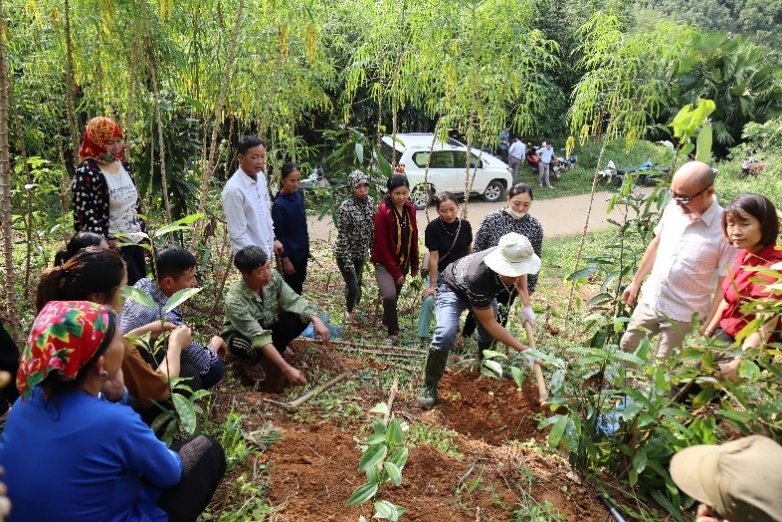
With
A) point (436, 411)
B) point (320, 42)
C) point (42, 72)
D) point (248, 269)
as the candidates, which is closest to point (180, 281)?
point (248, 269)

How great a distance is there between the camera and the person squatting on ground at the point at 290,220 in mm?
4357

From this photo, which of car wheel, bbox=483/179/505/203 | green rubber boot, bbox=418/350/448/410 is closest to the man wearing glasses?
green rubber boot, bbox=418/350/448/410

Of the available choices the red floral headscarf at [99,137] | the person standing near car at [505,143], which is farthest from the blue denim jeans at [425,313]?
the person standing near car at [505,143]

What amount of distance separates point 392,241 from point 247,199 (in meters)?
1.21

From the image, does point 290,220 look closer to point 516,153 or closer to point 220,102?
point 220,102

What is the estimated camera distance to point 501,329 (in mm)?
3371

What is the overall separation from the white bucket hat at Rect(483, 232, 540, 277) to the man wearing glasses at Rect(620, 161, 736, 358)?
65 centimetres

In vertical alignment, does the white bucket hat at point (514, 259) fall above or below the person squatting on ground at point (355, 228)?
above

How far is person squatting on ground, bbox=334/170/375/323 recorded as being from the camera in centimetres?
457

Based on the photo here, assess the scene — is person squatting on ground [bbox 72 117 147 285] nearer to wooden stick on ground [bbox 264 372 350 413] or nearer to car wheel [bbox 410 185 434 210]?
wooden stick on ground [bbox 264 372 350 413]

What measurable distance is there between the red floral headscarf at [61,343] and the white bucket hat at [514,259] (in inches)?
82.8

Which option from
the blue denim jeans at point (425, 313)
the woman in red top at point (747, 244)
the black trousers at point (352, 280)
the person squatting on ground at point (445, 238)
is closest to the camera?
→ the woman in red top at point (747, 244)

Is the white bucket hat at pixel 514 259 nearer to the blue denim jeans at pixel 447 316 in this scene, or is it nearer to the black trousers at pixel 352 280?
the blue denim jeans at pixel 447 316

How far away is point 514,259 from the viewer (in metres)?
3.17
